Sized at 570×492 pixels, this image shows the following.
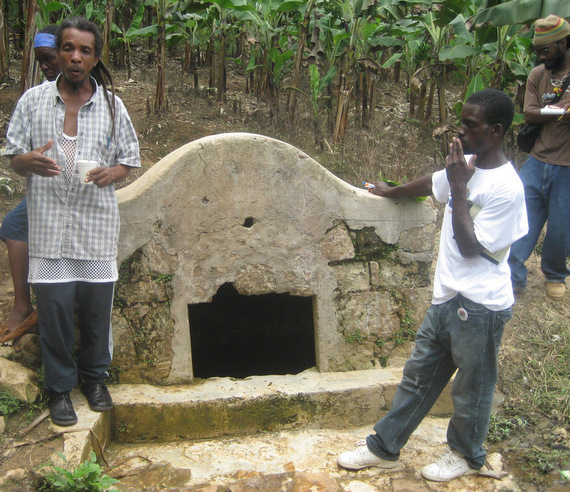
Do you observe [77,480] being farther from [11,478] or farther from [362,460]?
[362,460]

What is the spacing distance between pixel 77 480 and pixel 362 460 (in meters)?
1.45

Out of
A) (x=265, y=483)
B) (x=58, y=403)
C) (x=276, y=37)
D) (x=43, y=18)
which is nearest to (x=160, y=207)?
(x=58, y=403)

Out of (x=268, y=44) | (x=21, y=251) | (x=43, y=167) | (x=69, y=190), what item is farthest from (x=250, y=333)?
(x=268, y=44)

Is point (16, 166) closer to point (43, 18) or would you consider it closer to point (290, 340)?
point (290, 340)

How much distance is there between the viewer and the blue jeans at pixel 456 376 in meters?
2.73

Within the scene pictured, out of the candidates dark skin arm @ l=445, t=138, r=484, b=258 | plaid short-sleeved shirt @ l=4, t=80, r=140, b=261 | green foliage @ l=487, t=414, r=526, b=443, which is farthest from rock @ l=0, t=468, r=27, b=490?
green foliage @ l=487, t=414, r=526, b=443

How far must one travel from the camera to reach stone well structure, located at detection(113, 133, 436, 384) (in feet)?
12.0

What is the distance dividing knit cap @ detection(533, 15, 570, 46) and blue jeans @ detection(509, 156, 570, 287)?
0.82 metres

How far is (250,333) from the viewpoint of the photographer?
597 cm

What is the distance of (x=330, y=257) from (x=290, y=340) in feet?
6.72

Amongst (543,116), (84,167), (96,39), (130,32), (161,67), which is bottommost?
(84,167)

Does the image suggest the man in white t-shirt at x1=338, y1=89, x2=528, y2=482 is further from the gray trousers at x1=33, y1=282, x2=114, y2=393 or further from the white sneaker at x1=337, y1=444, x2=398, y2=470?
the gray trousers at x1=33, y1=282, x2=114, y2=393

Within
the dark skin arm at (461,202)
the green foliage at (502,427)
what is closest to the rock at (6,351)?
the dark skin arm at (461,202)

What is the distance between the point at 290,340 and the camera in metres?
5.82
